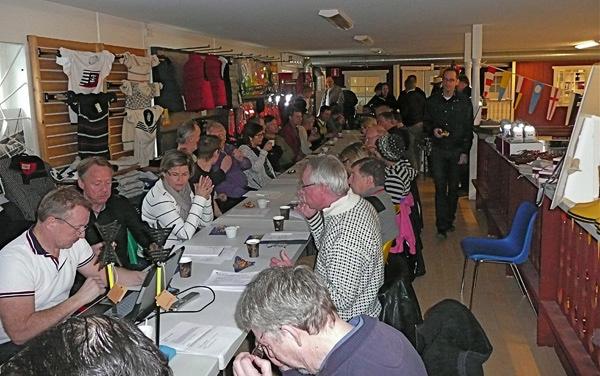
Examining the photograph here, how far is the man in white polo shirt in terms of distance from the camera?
2410 millimetres

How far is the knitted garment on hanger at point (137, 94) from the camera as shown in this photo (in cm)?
636

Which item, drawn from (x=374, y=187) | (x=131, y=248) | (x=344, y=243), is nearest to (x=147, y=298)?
(x=344, y=243)

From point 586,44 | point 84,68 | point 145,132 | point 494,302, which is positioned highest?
point 586,44

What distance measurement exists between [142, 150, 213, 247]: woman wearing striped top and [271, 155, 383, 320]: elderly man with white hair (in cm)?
98

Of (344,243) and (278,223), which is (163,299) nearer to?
(344,243)

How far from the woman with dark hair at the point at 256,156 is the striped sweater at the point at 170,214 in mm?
2188

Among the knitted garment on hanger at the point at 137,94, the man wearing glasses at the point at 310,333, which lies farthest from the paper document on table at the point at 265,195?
the man wearing glasses at the point at 310,333

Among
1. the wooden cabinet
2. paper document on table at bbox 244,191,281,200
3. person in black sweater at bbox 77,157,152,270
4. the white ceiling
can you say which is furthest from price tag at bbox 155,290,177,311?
the wooden cabinet

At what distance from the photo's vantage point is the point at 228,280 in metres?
2.92

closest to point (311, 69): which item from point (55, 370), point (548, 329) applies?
point (548, 329)

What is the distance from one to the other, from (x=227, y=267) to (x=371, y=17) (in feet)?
14.6

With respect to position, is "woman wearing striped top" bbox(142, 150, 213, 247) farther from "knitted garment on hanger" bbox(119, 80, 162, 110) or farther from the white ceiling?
"knitted garment on hanger" bbox(119, 80, 162, 110)

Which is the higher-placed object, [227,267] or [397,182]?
[397,182]

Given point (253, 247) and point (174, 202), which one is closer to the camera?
point (253, 247)
